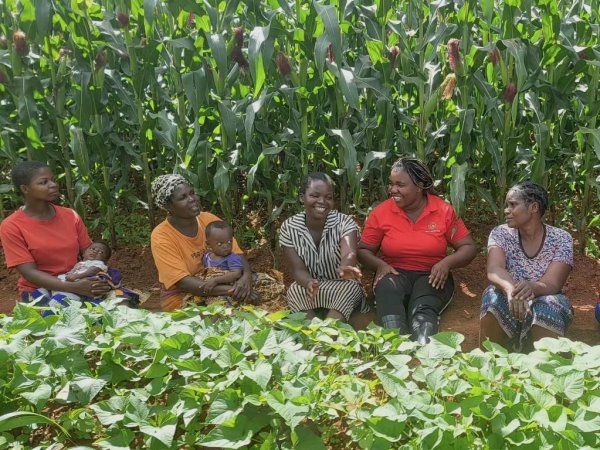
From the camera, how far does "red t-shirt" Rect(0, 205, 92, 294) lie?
13.7ft

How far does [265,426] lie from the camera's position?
2361mm

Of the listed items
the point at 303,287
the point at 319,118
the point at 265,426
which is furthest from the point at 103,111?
the point at 265,426

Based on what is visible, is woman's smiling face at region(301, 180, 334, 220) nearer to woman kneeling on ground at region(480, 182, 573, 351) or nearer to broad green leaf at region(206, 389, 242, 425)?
woman kneeling on ground at region(480, 182, 573, 351)

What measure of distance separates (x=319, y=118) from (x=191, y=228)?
49.7 inches

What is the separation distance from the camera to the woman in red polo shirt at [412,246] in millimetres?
4074

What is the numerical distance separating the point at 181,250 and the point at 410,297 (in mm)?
1443

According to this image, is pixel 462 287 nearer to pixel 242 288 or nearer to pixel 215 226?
pixel 242 288

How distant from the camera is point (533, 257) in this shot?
3840 millimetres

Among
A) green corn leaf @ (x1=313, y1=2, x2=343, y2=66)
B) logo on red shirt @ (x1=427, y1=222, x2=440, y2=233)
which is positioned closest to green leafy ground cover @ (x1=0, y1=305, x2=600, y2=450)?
logo on red shirt @ (x1=427, y1=222, x2=440, y2=233)

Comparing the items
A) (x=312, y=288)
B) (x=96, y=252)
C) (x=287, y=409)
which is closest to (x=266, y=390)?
(x=287, y=409)

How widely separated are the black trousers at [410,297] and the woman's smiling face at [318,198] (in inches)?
22.0

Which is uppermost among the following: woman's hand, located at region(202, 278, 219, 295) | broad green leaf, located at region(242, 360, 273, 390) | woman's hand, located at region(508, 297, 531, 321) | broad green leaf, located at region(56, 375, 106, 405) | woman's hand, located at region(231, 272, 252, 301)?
broad green leaf, located at region(242, 360, 273, 390)

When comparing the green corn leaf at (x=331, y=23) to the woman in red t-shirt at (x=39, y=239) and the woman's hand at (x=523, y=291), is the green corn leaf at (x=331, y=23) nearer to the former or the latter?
the woman's hand at (x=523, y=291)

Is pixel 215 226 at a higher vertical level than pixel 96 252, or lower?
higher
